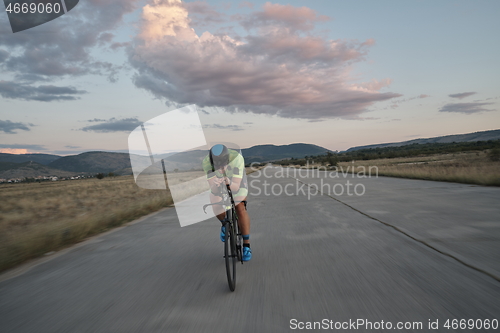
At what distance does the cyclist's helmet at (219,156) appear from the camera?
418 centimetres

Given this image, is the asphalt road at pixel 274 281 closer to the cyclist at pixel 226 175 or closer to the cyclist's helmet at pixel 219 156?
the cyclist at pixel 226 175

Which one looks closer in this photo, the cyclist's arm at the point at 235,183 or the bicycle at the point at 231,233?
the bicycle at the point at 231,233

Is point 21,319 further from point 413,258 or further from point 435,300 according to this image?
point 413,258

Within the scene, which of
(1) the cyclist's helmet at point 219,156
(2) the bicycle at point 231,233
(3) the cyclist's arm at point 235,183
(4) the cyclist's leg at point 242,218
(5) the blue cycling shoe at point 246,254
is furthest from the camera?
(5) the blue cycling shoe at point 246,254

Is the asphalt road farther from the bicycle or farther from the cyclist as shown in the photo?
the cyclist

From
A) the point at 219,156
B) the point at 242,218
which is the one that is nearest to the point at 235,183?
the point at 219,156

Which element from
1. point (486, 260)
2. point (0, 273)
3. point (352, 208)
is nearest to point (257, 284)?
point (486, 260)

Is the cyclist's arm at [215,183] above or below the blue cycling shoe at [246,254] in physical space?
above

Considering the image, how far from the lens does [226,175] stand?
4398 millimetres

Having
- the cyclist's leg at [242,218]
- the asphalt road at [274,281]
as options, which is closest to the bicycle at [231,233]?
the cyclist's leg at [242,218]

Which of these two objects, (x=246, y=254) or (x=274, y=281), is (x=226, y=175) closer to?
(x=246, y=254)

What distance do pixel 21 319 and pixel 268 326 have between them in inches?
99.8

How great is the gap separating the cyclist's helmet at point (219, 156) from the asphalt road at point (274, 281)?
4.89 ft

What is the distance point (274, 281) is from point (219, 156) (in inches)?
66.5
